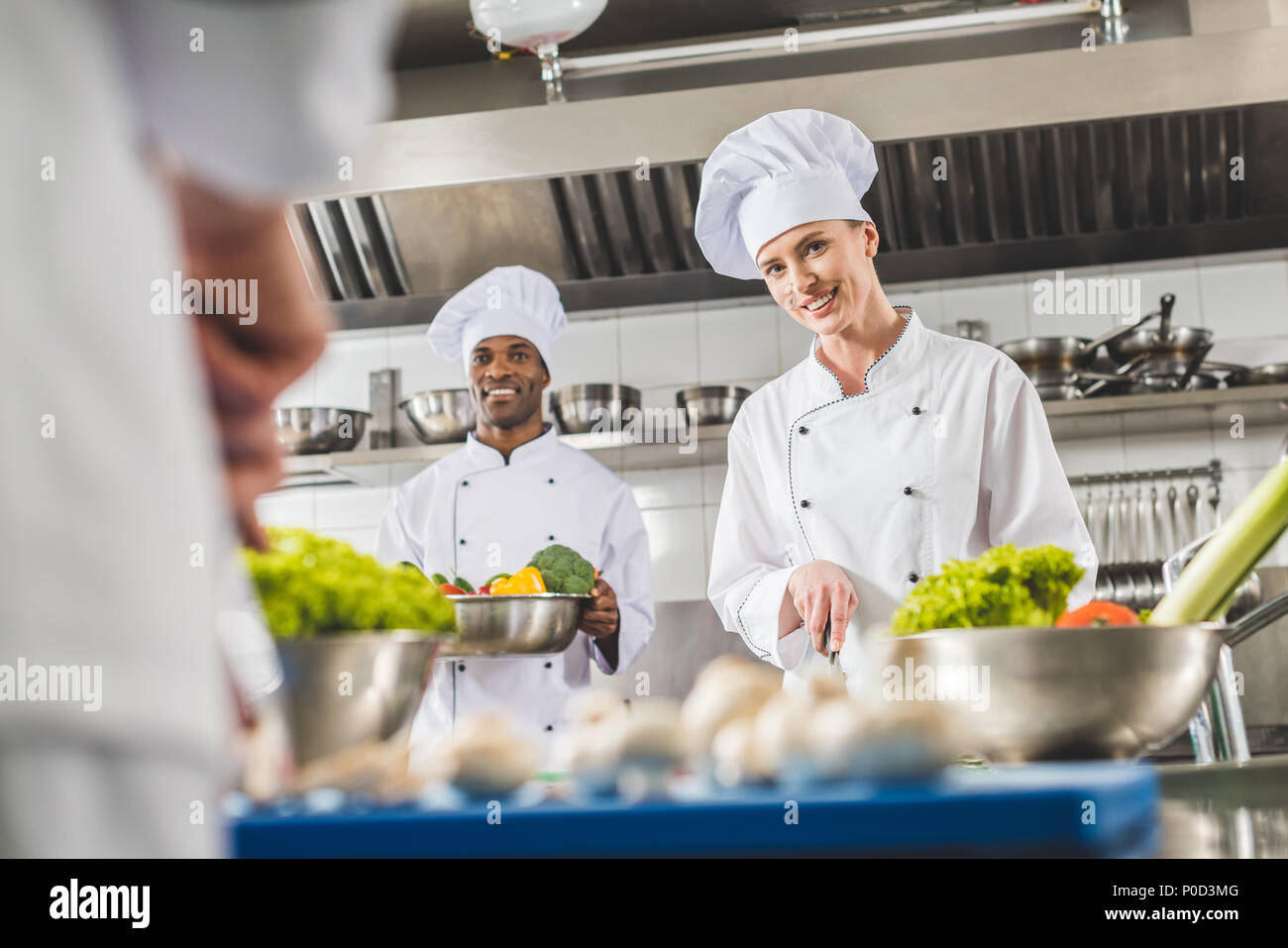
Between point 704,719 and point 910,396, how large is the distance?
3.55 ft

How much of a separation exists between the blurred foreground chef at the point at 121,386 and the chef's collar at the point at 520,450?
2.23 m

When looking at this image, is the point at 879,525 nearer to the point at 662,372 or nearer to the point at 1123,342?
the point at 1123,342

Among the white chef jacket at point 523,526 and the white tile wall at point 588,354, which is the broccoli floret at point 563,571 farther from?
the white tile wall at point 588,354

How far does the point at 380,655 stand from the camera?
764 mm

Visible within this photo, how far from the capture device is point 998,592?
0.92 metres

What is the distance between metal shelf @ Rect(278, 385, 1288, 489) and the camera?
2854mm

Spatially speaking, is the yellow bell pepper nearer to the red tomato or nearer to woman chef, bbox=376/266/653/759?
woman chef, bbox=376/266/653/759

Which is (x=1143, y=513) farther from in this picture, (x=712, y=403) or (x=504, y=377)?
(x=504, y=377)

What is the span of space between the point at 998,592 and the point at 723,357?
2645 millimetres

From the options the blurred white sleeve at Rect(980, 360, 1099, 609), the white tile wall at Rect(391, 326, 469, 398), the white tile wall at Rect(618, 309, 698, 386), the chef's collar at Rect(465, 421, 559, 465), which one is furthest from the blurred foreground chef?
the white tile wall at Rect(391, 326, 469, 398)

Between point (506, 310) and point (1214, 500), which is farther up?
point (506, 310)

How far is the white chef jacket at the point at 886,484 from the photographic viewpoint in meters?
1.56

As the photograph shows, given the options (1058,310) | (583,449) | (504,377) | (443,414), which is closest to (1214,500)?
(1058,310)

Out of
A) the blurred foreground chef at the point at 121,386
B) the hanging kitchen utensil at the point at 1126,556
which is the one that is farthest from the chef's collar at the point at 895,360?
the hanging kitchen utensil at the point at 1126,556
